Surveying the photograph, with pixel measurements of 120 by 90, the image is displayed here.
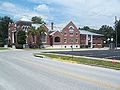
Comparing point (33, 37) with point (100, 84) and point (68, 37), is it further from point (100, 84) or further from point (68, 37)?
point (100, 84)

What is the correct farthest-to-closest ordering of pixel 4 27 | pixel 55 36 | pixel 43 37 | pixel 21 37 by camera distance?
1. pixel 4 27
2. pixel 55 36
3. pixel 43 37
4. pixel 21 37

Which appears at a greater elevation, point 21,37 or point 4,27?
point 4,27

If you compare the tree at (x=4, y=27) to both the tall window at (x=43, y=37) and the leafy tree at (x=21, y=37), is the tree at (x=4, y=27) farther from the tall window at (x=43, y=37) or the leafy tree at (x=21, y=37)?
the leafy tree at (x=21, y=37)

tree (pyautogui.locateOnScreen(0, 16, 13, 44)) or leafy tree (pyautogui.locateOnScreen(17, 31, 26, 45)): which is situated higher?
tree (pyautogui.locateOnScreen(0, 16, 13, 44))

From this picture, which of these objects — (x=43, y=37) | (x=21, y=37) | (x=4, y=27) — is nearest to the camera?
(x=21, y=37)

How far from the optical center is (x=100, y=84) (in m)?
11.0

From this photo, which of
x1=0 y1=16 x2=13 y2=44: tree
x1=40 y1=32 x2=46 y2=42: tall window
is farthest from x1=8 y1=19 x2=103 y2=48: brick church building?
x1=0 y1=16 x2=13 y2=44: tree

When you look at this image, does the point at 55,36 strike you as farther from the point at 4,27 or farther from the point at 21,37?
the point at 4,27

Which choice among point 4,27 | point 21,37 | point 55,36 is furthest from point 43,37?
point 4,27

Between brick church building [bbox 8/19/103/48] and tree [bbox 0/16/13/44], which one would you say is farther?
tree [bbox 0/16/13/44]

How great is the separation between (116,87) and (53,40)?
6895 centimetres

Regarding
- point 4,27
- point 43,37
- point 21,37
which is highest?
point 4,27

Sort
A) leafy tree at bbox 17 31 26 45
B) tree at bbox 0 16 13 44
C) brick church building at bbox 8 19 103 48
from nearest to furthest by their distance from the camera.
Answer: leafy tree at bbox 17 31 26 45
brick church building at bbox 8 19 103 48
tree at bbox 0 16 13 44

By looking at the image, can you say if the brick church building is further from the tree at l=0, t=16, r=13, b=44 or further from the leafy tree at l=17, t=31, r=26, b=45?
the tree at l=0, t=16, r=13, b=44
